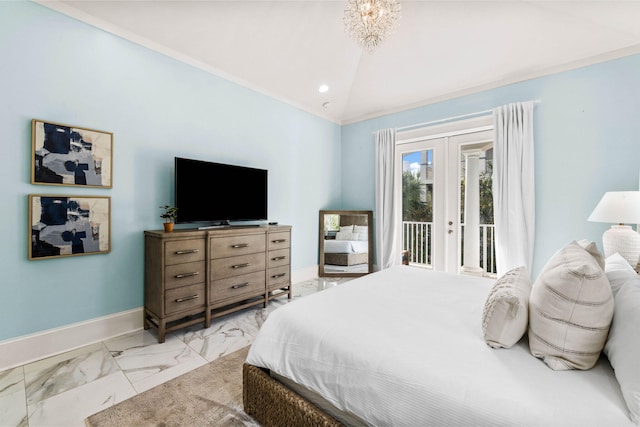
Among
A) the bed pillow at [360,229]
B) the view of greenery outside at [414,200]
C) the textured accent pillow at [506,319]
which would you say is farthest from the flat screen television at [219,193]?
the textured accent pillow at [506,319]

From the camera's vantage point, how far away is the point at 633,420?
0.75 m

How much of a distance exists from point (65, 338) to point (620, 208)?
449cm

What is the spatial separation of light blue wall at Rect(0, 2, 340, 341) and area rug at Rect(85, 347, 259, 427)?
3.74 feet

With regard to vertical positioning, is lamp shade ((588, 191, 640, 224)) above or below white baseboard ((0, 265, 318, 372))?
above

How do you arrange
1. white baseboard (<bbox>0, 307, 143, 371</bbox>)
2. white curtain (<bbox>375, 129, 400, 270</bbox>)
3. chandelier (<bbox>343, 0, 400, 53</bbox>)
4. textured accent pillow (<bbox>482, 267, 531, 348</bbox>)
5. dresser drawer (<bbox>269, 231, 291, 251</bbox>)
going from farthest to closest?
white curtain (<bbox>375, 129, 400, 270</bbox>) < dresser drawer (<bbox>269, 231, 291, 251</bbox>) < chandelier (<bbox>343, 0, 400, 53</bbox>) < white baseboard (<bbox>0, 307, 143, 371</bbox>) < textured accent pillow (<bbox>482, 267, 531, 348</bbox>)

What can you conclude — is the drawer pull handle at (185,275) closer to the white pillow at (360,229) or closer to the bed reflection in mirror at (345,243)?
the bed reflection in mirror at (345,243)

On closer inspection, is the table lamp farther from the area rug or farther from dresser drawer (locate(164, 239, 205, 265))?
dresser drawer (locate(164, 239, 205, 265))

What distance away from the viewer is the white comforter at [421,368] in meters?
0.84

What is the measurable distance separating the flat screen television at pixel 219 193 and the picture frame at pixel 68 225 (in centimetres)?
59

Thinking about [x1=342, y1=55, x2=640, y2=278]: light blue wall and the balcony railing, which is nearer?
[x1=342, y1=55, x2=640, y2=278]: light blue wall

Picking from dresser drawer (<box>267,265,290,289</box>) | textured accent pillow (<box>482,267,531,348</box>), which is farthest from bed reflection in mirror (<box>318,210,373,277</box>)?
textured accent pillow (<box>482,267,531,348</box>)

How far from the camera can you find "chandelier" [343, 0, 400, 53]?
2322mm

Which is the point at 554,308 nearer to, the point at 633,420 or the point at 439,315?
the point at 633,420

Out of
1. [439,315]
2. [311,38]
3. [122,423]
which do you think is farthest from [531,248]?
[122,423]
